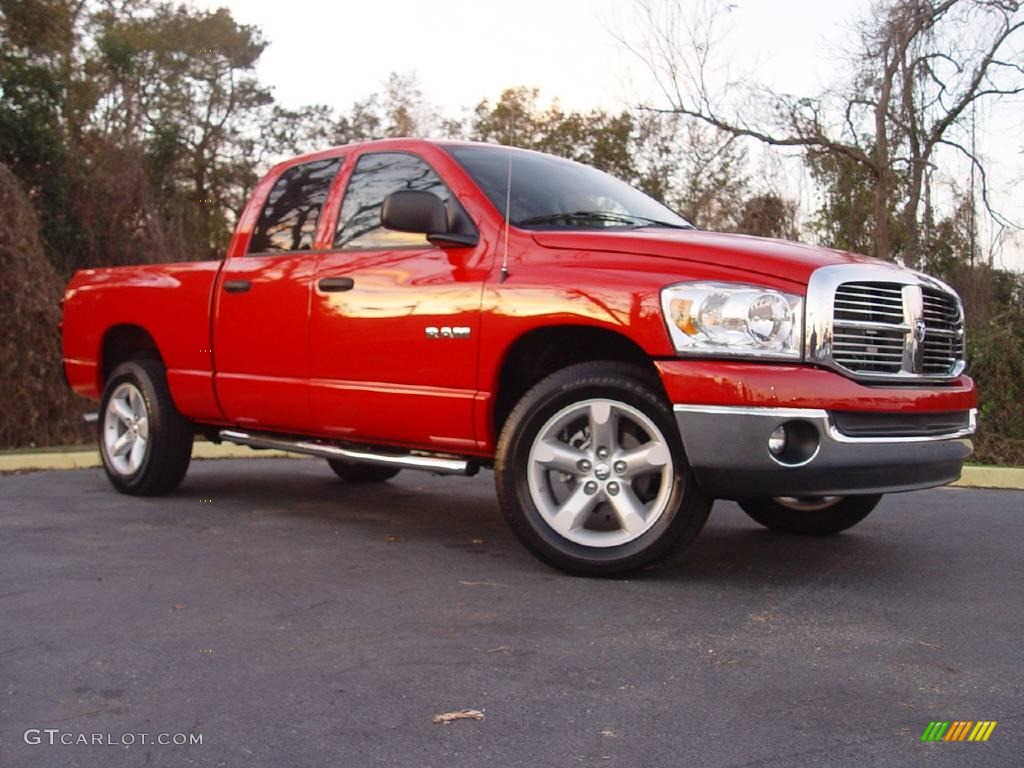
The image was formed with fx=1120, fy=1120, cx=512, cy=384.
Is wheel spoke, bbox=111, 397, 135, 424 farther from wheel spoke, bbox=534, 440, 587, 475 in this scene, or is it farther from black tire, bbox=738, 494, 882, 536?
black tire, bbox=738, 494, 882, 536

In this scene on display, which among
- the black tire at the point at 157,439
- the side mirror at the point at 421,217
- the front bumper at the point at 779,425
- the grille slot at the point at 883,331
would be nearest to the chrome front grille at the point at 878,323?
the grille slot at the point at 883,331

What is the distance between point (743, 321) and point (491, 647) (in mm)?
1567

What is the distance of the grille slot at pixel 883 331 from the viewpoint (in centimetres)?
426

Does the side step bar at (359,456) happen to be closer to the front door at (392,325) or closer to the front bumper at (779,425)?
the front door at (392,325)

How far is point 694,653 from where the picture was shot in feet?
11.4

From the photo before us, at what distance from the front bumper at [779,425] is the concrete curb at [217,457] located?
3827 millimetres

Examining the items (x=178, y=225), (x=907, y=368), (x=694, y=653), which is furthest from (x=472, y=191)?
(x=178, y=225)

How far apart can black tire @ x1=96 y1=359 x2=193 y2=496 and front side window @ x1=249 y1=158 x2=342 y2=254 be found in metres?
1.09

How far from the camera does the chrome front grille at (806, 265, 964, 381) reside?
4.19 meters

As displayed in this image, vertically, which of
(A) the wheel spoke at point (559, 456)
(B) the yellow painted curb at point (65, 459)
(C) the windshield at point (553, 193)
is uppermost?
(C) the windshield at point (553, 193)

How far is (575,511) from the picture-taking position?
4.55m

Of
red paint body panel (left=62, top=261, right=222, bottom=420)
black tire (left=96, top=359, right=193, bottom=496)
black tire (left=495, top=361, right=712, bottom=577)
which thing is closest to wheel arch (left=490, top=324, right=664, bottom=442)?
black tire (left=495, top=361, right=712, bottom=577)

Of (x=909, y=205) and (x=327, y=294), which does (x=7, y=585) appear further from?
(x=909, y=205)

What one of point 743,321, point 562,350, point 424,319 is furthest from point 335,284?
point 743,321
